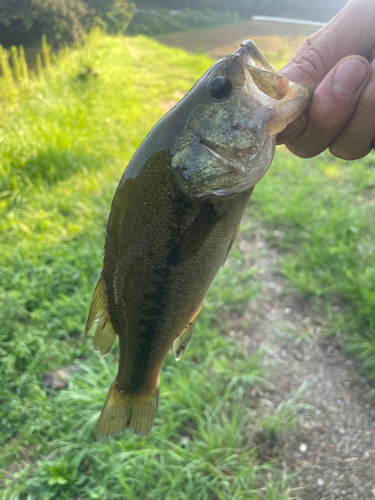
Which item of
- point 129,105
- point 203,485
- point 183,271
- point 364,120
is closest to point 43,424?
point 203,485

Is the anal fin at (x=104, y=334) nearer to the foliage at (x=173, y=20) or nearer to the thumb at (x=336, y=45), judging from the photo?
the thumb at (x=336, y=45)

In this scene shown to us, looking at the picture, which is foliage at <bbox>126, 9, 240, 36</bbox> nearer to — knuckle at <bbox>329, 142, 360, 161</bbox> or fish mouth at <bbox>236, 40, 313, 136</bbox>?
knuckle at <bbox>329, 142, 360, 161</bbox>

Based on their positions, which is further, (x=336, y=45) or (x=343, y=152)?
(x=343, y=152)

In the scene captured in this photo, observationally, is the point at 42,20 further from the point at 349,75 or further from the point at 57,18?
the point at 349,75

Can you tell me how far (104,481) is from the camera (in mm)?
1879

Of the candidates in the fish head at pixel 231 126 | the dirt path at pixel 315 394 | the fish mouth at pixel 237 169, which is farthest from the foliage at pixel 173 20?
the fish mouth at pixel 237 169

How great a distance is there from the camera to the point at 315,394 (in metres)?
2.30

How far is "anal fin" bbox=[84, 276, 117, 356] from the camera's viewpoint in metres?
1.27

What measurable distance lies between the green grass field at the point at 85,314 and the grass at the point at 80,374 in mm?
10

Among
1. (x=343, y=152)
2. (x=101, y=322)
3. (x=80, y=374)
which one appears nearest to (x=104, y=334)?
(x=101, y=322)

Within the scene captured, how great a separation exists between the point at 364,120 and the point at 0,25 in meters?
5.76

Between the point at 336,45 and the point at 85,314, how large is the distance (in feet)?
8.28

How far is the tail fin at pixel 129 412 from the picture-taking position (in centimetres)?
145

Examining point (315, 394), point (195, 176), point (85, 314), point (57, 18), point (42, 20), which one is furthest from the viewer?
point (57, 18)
